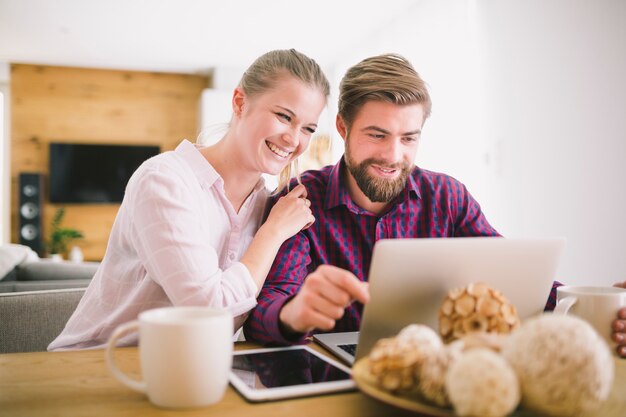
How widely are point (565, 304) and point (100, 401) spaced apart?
2.32 ft

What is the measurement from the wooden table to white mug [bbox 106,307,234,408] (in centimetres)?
2

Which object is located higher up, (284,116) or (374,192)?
(284,116)

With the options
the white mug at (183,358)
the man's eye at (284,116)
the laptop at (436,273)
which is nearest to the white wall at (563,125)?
the man's eye at (284,116)

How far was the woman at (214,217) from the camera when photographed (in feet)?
3.42

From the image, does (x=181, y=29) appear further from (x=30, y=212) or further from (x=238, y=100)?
(x=238, y=100)

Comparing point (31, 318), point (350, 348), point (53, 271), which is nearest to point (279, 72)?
point (350, 348)

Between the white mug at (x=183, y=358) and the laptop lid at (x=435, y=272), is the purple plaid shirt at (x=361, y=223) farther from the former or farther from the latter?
the white mug at (x=183, y=358)

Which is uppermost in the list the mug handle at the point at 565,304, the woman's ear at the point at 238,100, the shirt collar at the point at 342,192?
the woman's ear at the point at 238,100

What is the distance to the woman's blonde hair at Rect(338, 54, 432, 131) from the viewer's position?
1.36m

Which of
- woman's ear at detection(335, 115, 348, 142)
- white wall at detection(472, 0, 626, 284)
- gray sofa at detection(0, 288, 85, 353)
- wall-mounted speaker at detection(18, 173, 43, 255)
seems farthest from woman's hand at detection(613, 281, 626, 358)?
wall-mounted speaker at detection(18, 173, 43, 255)

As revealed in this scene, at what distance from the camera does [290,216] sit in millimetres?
1257

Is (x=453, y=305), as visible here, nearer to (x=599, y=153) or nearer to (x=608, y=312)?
(x=608, y=312)

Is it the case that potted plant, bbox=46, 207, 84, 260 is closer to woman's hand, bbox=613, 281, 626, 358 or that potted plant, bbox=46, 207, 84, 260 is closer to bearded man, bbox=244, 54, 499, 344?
bearded man, bbox=244, 54, 499, 344

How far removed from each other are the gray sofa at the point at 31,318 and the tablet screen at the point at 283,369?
895mm
